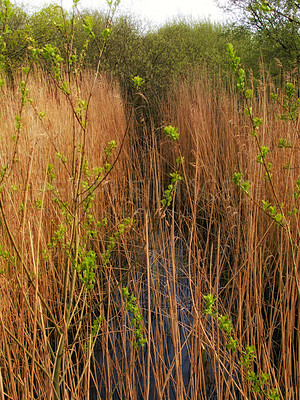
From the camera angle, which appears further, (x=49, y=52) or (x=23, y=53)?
(x=23, y=53)

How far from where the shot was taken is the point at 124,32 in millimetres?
6391

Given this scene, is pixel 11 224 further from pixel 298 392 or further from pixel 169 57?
pixel 169 57

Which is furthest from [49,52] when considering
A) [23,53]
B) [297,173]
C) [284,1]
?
[23,53]

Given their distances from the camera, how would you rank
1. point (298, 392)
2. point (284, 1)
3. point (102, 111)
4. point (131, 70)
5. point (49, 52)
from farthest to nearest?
point (131, 70) < point (284, 1) < point (102, 111) < point (298, 392) < point (49, 52)

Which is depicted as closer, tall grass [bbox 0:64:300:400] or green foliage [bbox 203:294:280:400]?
green foliage [bbox 203:294:280:400]

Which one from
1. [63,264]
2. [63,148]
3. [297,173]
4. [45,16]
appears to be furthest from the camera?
[45,16]

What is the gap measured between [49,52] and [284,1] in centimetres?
508

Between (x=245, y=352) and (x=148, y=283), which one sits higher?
(x=148, y=283)

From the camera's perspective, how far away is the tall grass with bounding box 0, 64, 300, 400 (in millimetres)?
1156

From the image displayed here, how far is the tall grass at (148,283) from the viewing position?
1.16 m

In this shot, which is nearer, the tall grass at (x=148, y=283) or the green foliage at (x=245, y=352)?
the green foliage at (x=245, y=352)

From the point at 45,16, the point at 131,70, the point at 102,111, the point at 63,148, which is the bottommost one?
the point at 63,148

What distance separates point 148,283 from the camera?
1.08m

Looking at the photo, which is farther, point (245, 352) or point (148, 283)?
point (148, 283)
